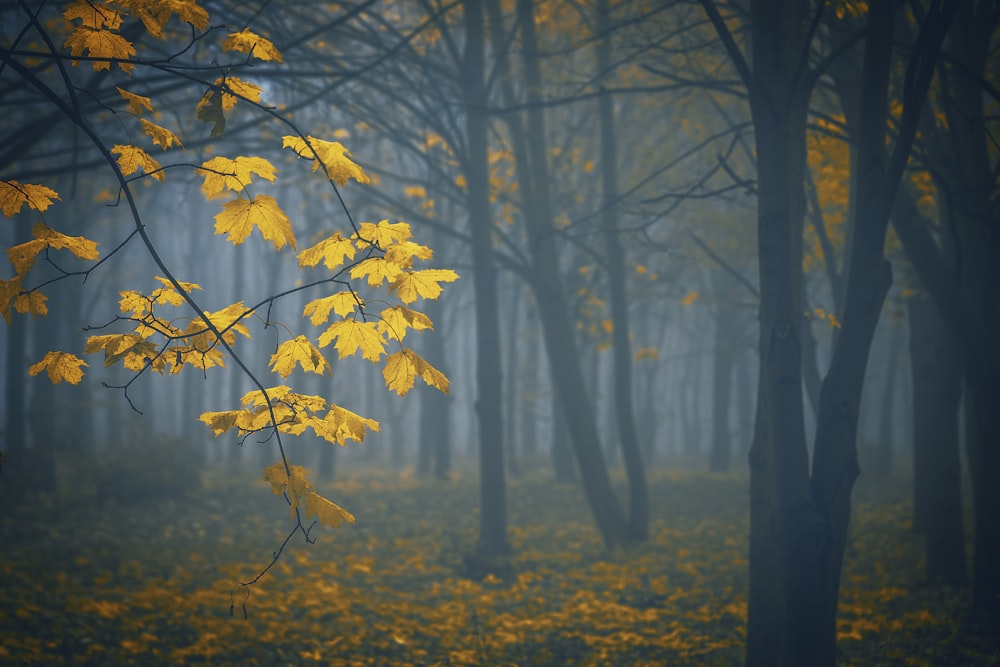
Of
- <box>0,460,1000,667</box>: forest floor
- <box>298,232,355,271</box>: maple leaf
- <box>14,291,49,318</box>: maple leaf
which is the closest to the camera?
<box>14,291,49,318</box>: maple leaf

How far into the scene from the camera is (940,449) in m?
7.23

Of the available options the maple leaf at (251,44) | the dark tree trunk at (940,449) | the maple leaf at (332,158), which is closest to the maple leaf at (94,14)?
the maple leaf at (251,44)

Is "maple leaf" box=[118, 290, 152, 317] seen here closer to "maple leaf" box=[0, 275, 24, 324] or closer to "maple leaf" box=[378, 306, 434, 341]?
"maple leaf" box=[0, 275, 24, 324]

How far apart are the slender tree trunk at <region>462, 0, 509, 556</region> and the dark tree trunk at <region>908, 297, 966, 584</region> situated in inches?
193

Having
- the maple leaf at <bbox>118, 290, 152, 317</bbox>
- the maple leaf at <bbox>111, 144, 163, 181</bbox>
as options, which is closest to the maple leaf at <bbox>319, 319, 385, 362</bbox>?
the maple leaf at <bbox>118, 290, 152, 317</bbox>

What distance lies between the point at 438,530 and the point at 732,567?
→ 181 inches

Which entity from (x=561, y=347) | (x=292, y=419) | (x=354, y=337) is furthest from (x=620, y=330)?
(x=292, y=419)

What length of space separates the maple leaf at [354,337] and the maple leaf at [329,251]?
295mm

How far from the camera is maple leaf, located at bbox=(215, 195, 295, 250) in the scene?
2.60 metres

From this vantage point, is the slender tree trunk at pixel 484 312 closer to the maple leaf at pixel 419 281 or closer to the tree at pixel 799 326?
the tree at pixel 799 326

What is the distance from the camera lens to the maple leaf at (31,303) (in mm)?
2598

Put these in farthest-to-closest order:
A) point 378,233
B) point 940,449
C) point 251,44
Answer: point 940,449 < point 251,44 < point 378,233

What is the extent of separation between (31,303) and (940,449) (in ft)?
26.9

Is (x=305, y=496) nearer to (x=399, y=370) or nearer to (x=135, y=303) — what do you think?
(x=399, y=370)
